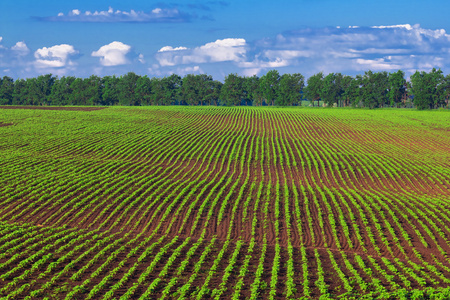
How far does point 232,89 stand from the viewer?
572ft

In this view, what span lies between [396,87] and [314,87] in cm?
3275

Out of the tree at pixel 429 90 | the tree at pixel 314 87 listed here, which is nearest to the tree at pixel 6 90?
the tree at pixel 314 87

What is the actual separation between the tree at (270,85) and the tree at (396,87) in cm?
4236

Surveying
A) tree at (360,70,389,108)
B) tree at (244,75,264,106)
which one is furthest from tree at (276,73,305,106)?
tree at (360,70,389,108)

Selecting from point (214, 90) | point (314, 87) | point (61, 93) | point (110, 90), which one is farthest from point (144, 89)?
point (314, 87)

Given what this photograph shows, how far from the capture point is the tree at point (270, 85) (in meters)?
171

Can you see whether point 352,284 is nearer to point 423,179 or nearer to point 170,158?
point 423,179

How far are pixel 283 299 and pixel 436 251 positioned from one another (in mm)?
10954

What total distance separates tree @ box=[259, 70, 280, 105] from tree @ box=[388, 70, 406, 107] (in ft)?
139

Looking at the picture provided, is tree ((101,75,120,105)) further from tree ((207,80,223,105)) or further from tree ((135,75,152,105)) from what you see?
tree ((207,80,223,105))

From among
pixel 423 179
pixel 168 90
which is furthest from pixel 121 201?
pixel 168 90

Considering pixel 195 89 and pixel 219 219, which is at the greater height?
pixel 195 89

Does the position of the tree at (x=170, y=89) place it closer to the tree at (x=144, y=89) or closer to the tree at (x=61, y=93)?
the tree at (x=144, y=89)

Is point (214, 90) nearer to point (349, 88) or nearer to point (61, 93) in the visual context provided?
point (349, 88)
